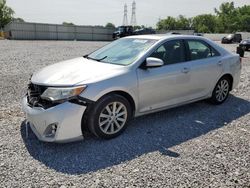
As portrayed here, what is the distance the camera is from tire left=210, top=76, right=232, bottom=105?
18.6 feet

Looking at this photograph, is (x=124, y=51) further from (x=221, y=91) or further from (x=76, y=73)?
(x=221, y=91)

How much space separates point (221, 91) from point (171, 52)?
1.73 metres

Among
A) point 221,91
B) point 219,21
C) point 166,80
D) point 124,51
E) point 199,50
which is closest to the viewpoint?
point 166,80

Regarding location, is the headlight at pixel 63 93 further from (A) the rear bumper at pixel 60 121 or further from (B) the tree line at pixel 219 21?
(B) the tree line at pixel 219 21

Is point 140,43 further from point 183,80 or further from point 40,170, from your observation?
point 40,170

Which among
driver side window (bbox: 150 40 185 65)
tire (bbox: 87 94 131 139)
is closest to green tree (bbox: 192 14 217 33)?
driver side window (bbox: 150 40 185 65)

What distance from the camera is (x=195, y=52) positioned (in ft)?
16.9

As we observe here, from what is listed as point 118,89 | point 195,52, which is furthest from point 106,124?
point 195,52

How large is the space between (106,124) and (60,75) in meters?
0.98

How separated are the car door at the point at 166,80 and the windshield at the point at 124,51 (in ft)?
0.78

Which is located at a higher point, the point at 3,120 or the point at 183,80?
the point at 183,80

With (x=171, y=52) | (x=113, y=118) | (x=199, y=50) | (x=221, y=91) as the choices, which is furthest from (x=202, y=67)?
(x=113, y=118)

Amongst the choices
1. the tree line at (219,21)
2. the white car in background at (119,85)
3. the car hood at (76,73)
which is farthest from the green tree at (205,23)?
the car hood at (76,73)

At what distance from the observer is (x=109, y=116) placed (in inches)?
156
